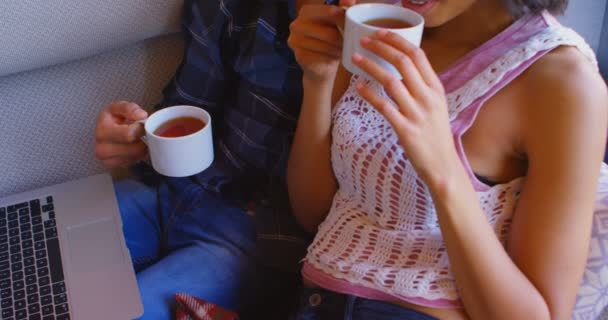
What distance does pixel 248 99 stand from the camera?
1119mm

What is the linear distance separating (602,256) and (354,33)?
1.90 feet

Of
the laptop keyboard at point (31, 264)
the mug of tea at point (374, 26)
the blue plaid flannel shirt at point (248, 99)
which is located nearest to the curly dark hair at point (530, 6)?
the mug of tea at point (374, 26)

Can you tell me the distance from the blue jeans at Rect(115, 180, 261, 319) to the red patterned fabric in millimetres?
31

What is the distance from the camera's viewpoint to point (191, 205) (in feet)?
3.86

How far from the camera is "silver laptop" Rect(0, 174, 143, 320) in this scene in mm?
907

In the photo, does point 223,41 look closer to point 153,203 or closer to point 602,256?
point 153,203

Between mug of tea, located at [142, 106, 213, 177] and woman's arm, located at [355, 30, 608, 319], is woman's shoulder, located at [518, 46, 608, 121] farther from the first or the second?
mug of tea, located at [142, 106, 213, 177]

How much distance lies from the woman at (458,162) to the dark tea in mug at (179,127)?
0.64ft

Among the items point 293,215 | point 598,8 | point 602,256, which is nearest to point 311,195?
point 293,215

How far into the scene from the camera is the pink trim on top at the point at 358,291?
0.84 metres

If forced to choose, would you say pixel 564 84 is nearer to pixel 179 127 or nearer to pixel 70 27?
pixel 179 127

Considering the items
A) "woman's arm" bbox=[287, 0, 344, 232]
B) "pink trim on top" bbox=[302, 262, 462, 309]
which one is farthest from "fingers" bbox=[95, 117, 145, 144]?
"pink trim on top" bbox=[302, 262, 462, 309]

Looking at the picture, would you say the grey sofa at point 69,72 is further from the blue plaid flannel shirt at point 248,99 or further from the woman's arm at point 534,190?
the woman's arm at point 534,190

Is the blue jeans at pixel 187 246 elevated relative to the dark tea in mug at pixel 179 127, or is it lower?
lower
